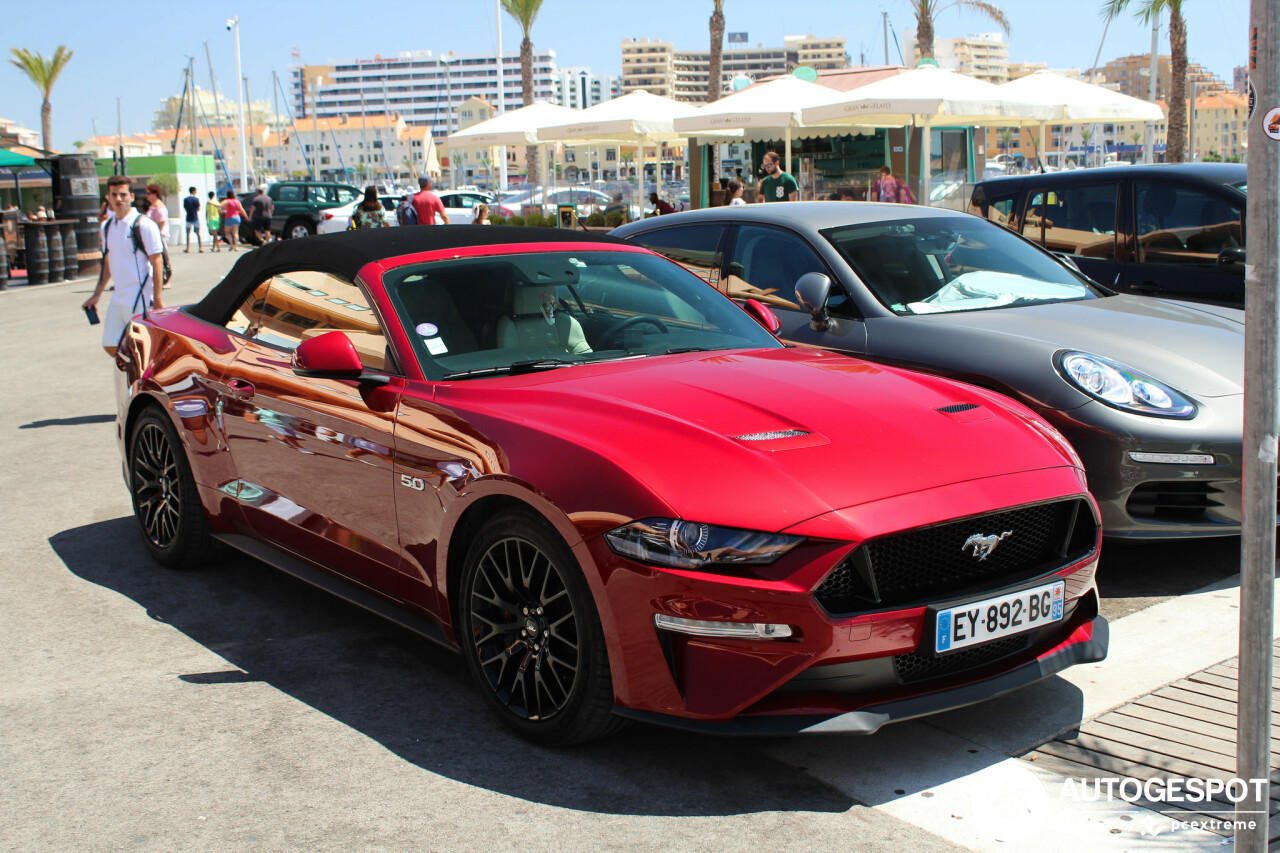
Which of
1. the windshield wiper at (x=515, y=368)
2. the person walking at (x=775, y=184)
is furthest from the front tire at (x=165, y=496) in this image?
the person walking at (x=775, y=184)

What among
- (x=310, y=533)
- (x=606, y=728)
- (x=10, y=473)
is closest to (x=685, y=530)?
(x=606, y=728)

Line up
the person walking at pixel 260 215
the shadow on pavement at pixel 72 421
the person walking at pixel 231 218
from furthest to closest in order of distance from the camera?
the person walking at pixel 231 218 < the person walking at pixel 260 215 < the shadow on pavement at pixel 72 421

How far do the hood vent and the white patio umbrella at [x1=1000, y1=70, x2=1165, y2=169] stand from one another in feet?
50.9

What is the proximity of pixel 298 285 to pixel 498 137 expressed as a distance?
20.1m

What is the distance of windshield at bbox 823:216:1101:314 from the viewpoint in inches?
232

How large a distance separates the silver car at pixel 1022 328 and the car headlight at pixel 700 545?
2.25m

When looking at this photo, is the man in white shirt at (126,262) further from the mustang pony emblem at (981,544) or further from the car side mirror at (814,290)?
the mustang pony emblem at (981,544)

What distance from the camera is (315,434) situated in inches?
166

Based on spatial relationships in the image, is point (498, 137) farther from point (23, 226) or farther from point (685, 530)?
point (685, 530)

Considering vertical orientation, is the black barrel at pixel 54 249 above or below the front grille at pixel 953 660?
above

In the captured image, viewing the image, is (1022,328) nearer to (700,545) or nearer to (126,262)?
(700,545)

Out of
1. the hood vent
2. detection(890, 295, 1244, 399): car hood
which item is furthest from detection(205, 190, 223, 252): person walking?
the hood vent

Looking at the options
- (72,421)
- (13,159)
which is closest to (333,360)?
(72,421)

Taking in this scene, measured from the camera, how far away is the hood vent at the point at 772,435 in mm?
3297
